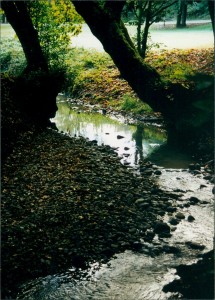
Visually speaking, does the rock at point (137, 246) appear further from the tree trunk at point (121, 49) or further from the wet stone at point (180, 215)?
the tree trunk at point (121, 49)

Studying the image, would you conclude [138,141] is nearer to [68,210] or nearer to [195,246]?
[68,210]

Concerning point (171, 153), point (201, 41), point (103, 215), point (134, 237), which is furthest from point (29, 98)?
point (201, 41)

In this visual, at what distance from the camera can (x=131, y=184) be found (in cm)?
937

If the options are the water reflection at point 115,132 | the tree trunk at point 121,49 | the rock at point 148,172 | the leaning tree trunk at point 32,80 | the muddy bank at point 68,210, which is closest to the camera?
the muddy bank at point 68,210

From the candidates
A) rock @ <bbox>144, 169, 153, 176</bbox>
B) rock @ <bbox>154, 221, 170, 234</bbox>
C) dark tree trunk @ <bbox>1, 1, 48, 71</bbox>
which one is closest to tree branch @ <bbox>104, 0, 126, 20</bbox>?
dark tree trunk @ <bbox>1, 1, 48, 71</bbox>

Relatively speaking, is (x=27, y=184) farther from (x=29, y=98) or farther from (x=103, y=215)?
(x=29, y=98)

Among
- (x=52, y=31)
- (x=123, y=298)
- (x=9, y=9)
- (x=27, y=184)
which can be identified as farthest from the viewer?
(x=52, y=31)

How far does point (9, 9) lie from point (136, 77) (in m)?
5.43

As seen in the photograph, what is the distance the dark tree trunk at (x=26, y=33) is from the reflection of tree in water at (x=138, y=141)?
409 cm

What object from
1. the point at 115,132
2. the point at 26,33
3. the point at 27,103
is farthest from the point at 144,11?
the point at 27,103

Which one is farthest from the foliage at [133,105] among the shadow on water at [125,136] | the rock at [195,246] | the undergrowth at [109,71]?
the rock at [195,246]

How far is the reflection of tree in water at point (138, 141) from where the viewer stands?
11684mm

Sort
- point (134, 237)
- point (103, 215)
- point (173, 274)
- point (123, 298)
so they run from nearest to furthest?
point (123, 298) < point (173, 274) < point (134, 237) < point (103, 215)

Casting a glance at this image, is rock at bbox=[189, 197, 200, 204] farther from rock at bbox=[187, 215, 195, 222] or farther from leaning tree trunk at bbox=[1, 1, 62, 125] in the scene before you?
leaning tree trunk at bbox=[1, 1, 62, 125]
